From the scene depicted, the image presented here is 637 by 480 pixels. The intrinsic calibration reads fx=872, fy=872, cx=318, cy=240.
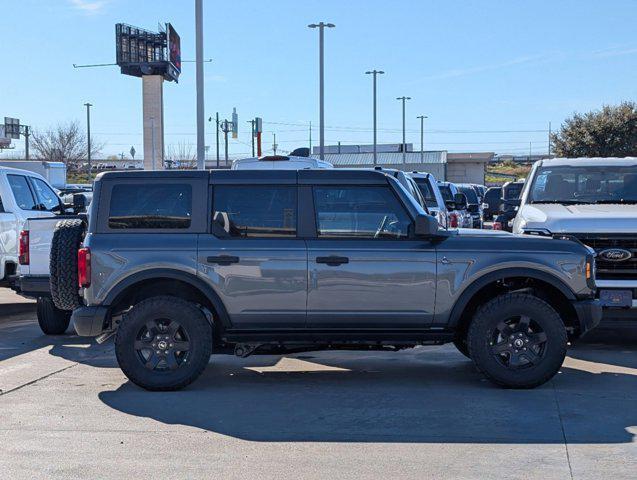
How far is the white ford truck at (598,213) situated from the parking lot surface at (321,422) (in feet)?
2.73

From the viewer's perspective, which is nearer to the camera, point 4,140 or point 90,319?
point 90,319

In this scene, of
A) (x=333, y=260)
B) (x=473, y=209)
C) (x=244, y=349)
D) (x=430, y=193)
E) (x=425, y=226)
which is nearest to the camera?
(x=425, y=226)

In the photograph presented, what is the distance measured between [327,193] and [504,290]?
1.90 m

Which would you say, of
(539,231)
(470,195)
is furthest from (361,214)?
(470,195)

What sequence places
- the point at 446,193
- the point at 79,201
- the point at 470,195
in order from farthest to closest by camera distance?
1. the point at 470,195
2. the point at 446,193
3. the point at 79,201

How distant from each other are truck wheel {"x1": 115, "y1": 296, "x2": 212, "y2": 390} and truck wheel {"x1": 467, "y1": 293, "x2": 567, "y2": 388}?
2.37 metres

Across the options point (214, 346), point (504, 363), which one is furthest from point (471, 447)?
point (214, 346)

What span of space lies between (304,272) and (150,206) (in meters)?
1.51

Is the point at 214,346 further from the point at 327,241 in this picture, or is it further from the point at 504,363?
the point at 504,363

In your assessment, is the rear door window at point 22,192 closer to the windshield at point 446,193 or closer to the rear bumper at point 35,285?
the rear bumper at point 35,285

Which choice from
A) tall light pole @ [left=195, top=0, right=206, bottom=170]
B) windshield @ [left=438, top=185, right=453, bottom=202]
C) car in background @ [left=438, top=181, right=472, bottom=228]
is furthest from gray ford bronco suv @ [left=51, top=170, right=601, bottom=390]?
windshield @ [left=438, top=185, right=453, bottom=202]

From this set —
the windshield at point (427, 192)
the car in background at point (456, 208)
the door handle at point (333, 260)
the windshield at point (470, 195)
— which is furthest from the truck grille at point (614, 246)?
the windshield at point (470, 195)

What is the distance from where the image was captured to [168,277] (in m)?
7.62

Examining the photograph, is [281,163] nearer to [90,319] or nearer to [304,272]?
[304,272]
